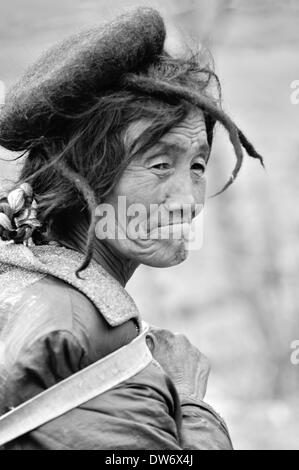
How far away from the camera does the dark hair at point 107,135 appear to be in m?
2.39

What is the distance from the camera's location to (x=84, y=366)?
2168mm

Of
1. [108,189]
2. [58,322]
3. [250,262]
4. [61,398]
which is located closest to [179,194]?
[108,189]

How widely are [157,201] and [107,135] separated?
195mm

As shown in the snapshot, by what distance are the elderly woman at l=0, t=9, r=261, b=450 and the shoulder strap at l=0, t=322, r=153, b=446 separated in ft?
0.06

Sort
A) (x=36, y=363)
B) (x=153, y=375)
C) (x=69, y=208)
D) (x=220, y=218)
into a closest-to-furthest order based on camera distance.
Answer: (x=36, y=363) → (x=153, y=375) → (x=69, y=208) → (x=220, y=218)

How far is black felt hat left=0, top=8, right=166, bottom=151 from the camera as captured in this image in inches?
92.6

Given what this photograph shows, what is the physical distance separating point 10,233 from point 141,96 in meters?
0.44

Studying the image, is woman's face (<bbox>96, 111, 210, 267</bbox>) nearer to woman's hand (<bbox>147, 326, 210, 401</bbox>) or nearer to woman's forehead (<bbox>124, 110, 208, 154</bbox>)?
woman's forehead (<bbox>124, 110, 208, 154</bbox>)

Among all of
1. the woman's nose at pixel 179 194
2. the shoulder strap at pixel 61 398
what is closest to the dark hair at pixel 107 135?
the woman's nose at pixel 179 194

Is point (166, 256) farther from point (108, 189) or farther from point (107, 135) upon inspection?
point (107, 135)

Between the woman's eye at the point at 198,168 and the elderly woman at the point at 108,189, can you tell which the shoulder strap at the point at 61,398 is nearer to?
the elderly woman at the point at 108,189
